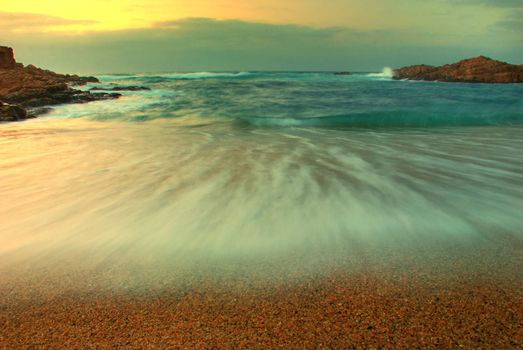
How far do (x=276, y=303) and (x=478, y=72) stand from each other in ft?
159

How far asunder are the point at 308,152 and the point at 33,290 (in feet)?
15.1

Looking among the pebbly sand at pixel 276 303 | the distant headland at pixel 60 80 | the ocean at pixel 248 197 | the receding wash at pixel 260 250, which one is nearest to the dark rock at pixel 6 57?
the distant headland at pixel 60 80

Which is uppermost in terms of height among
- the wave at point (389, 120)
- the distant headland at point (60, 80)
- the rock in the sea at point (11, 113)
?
Answer: the distant headland at point (60, 80)

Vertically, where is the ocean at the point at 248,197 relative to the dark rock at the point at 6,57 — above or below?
below

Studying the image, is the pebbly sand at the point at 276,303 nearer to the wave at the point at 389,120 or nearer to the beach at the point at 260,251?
the beach at the point at 260,251

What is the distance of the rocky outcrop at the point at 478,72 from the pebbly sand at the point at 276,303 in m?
46.2

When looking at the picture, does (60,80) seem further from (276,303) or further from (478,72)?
(478,72)

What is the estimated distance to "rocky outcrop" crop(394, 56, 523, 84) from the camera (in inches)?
1563

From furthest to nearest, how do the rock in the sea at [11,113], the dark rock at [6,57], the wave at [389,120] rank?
the dark rock at [6,57] → the wave at [389,120] → the rock in the sea at [11,113]

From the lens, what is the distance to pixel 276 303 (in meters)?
1.79

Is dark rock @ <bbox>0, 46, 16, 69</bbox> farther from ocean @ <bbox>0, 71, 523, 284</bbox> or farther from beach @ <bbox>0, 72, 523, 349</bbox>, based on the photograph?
beach @ <bbox>0, 72, 523, 349</bbox>

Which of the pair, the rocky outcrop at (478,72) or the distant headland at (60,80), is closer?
the distant headland at (60,80)

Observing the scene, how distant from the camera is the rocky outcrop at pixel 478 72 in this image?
3969cm

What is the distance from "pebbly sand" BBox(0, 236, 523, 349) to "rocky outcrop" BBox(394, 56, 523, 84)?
151ft
